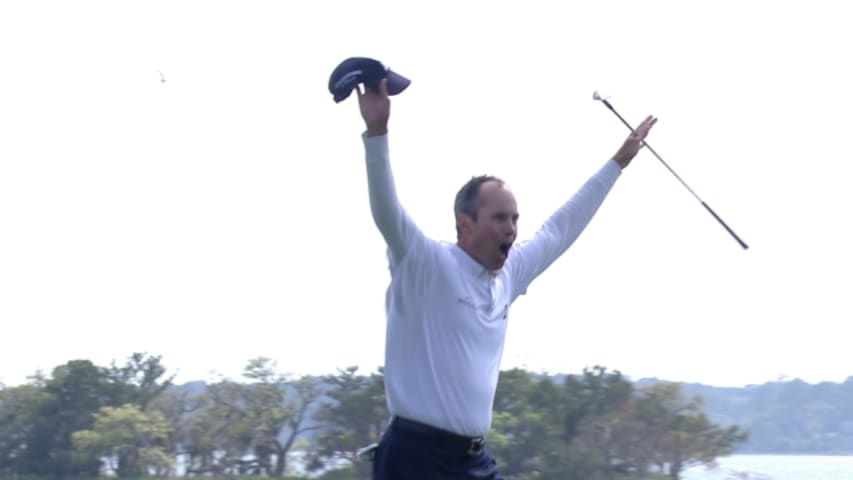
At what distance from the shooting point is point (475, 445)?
575cm

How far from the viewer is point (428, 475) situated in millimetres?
5656

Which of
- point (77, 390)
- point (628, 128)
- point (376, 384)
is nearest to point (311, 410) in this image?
point (376, 384)

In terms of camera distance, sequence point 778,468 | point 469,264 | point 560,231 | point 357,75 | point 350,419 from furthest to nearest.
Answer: point 778,468 < point 350,419 < point 560,231 < point 469,264 < point 357,75

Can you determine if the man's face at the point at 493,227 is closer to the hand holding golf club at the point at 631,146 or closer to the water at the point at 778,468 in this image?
the hand holding golf club at the point at 631,146

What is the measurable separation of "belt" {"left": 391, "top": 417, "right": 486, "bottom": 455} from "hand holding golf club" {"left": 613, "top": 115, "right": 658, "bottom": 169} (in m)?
1.54

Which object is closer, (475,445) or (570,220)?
(475,445)

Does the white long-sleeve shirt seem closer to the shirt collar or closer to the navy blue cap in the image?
the shirt collar

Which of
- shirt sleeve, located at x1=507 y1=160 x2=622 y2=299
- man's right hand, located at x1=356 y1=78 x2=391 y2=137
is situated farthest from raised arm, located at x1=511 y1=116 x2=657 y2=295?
man's right hand, located at x1=356 y1=78 x2=391 y2=137

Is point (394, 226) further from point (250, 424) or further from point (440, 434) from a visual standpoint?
point (250, 424)

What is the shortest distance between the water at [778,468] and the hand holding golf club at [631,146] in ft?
172

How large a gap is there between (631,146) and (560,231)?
58 centimetres

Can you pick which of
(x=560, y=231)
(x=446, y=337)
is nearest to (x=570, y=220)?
(x=560, y=231)

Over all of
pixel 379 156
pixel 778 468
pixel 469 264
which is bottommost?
pixel 469 264

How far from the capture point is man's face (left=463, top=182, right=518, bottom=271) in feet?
18.6
